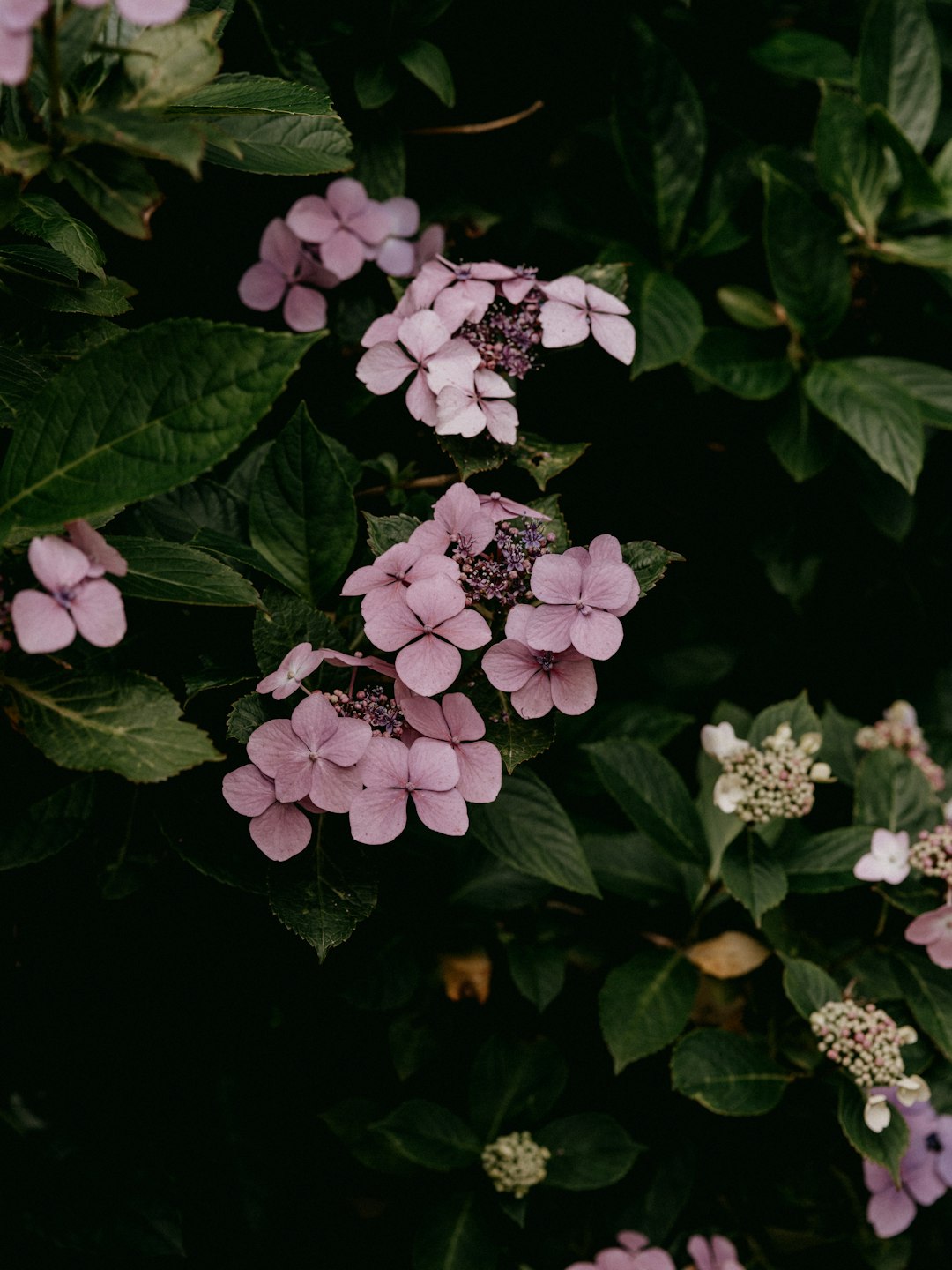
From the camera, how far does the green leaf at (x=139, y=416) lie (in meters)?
0.69

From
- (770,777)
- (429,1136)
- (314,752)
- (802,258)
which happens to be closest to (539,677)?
(314,752)

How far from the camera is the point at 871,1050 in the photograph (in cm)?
112

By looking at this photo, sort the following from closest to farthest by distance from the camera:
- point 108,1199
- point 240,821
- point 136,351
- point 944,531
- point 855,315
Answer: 1. point 136,351
2. point 240,821
3. point 108,1199
4. point 855,315
5. point 944,531

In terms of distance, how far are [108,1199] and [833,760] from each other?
1219mm

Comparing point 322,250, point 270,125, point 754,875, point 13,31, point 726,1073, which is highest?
point 13,31

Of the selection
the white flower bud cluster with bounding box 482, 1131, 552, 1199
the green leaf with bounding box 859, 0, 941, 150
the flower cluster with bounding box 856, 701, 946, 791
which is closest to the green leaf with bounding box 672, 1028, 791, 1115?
the white flower bud cluster with bounding box 482, 1131, 552, 1199

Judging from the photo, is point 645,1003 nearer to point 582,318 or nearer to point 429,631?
point 429,631

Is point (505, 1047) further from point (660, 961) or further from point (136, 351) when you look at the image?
point (136, 351)

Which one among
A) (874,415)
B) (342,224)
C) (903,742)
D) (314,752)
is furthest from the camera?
(903,742)

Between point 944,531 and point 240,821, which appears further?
point 944,531

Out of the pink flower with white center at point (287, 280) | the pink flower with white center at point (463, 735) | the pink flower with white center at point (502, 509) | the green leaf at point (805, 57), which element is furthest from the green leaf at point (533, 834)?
the green leaf at point (805, 57)

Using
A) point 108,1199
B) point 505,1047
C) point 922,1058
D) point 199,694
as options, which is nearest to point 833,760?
point 922,1058

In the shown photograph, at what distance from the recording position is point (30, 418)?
74 cm

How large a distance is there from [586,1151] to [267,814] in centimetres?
80
